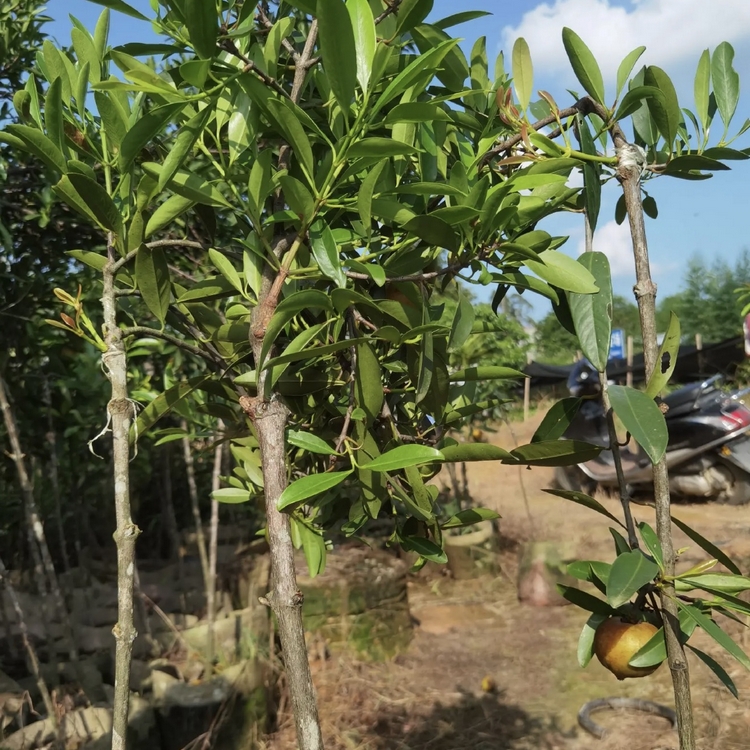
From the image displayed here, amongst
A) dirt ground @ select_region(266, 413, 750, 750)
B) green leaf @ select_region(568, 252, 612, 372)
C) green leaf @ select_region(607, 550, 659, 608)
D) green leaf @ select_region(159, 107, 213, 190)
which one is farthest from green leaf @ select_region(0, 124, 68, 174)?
dirt ground @ select_region(266, 413, 750, 750)

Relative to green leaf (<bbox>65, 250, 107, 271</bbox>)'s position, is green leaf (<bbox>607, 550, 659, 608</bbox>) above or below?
below

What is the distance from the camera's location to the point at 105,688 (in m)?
2.24

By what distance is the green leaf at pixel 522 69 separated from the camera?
2.38 feet

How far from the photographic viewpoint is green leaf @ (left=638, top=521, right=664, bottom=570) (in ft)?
1.88

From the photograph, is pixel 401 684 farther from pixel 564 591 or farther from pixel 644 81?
pixel 644 81

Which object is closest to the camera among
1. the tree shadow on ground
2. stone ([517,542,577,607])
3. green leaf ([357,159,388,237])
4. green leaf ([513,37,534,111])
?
green leaf ([357,159,388,237])

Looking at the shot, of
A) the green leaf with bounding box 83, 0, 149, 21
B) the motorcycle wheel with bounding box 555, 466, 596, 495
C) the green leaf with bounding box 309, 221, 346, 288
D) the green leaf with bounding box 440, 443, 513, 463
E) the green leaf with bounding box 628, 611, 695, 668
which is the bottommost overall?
the motorcycle wheel with bounding box 555, 466, 596, 495

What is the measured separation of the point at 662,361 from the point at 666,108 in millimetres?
244

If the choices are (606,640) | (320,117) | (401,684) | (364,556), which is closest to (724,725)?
(401,684)

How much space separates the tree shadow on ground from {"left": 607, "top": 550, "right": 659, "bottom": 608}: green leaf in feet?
6.44

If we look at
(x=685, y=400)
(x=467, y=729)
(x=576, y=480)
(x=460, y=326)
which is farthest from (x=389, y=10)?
(x=576, y=480)

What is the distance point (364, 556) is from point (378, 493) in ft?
9.10

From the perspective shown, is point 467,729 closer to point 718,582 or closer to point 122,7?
point 718,582

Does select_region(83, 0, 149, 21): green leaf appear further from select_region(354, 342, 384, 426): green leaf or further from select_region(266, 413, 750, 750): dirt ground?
select_region(266, 413, 750, 750): dirt ground
